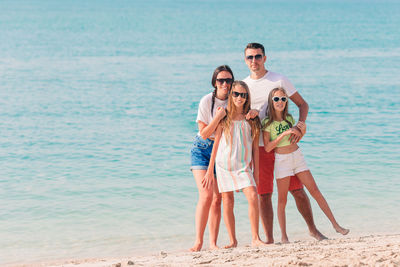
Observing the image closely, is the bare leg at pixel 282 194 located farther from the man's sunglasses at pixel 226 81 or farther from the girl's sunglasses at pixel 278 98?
the man's sunglasses at pixel 226 81

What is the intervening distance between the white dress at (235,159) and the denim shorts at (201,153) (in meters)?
0.15

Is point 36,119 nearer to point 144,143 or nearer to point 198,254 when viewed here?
point 144,143

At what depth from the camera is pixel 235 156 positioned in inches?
203

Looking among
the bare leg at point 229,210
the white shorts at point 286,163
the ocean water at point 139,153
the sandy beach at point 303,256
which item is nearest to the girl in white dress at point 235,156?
the bare leg at point 229,210

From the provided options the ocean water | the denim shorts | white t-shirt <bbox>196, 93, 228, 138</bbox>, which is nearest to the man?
white t-shirt <bbox>196, 93, 228, 138</bbox>

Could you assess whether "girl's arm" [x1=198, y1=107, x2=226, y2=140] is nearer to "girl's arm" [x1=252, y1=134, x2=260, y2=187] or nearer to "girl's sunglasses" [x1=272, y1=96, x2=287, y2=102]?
"girl's arm" [x1=252, y1=134, x2=260, y2=187]

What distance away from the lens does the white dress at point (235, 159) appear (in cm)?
514

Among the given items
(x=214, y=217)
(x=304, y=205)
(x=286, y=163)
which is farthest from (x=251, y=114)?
(x=304, y=205)

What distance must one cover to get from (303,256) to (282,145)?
1312mm

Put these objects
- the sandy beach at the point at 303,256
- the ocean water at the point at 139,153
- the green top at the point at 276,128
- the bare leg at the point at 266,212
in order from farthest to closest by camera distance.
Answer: the ocean water at the point at 139,153 → the bare leg at the point at 266,212 → the green top at the point at 276,128 → the sandy beach at the point at 303,256

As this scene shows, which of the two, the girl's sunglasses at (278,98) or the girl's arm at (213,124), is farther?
the girl's sunglasses at (278,98)

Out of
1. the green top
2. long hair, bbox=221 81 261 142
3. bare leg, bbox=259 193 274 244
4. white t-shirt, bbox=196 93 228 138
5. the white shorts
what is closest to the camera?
long hair, bbox=221 81 261 142

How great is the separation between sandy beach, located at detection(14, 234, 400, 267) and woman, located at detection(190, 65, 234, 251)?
1.28ft

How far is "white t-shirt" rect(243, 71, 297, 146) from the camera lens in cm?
537
